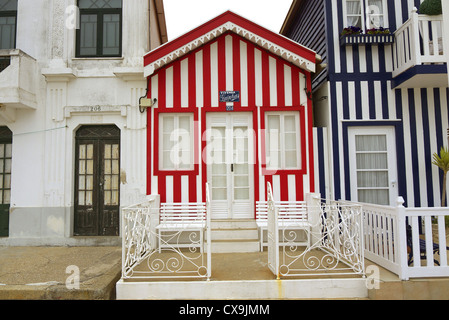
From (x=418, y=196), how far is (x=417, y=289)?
3450 millimetres

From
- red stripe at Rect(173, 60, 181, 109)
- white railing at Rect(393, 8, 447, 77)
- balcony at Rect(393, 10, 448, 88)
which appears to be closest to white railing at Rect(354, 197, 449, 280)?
balcony at Rect(393, 10, 448, 88)

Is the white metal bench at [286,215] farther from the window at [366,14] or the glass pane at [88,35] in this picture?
the glass pane at [88,35]

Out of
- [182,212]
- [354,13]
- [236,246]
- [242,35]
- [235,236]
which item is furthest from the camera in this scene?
[354,13]

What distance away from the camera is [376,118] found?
7551mm

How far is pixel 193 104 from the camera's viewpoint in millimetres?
7504

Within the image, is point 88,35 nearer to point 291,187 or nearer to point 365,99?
point 291,187

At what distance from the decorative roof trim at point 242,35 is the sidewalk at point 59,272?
3859 millimetres

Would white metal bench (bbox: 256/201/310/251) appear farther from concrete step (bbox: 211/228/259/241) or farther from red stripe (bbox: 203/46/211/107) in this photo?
red stripe (bbox: 203/46/211/107)

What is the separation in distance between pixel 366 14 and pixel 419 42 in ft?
4.76

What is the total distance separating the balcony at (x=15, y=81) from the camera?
22.9 feet

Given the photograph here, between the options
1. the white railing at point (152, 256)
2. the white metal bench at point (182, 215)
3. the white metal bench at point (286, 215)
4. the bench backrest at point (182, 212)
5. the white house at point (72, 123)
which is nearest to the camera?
the white railing at point (152, 256)

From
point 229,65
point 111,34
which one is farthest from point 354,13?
point 111,34

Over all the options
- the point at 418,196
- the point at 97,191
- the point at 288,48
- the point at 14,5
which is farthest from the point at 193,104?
the point at 418,196

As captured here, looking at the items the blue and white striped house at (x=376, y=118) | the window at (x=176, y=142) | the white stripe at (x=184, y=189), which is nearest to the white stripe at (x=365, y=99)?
the blue and white striped house at (x=376, y=118)
